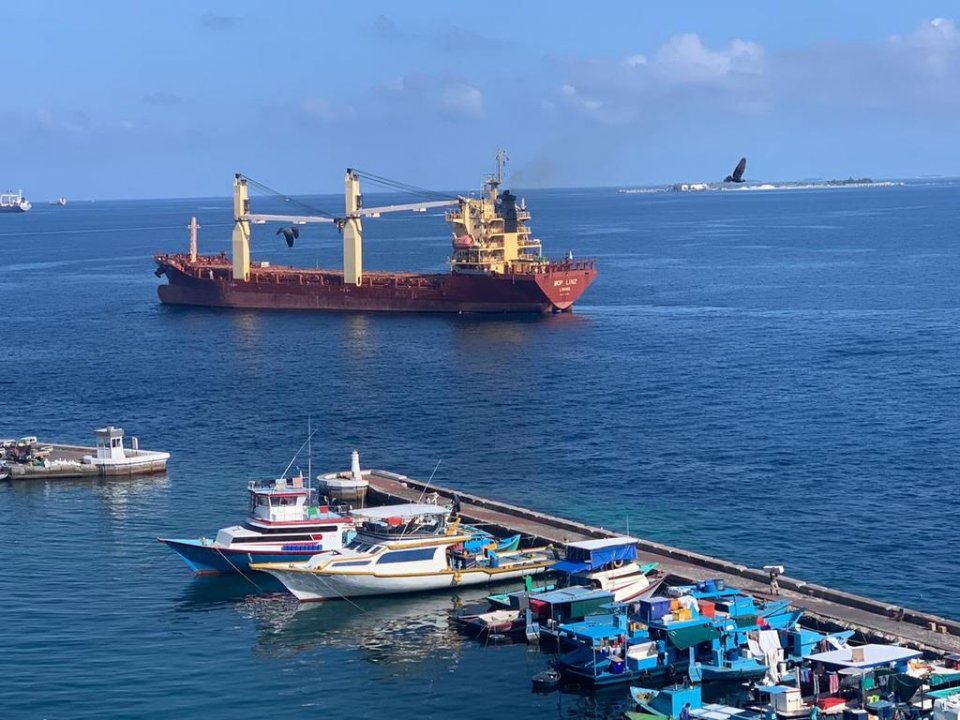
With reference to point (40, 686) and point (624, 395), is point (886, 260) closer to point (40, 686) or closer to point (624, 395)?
point (624, 395)

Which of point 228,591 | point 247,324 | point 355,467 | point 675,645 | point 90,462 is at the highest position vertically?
point 247,324

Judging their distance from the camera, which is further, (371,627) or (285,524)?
(285,524)

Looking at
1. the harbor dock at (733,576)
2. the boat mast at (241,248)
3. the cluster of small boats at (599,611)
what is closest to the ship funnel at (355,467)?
the harbor dock at (733,576)

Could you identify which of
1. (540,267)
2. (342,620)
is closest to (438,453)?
(342,620)

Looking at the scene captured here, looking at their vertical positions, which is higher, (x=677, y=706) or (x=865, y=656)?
(x=865, y=656)

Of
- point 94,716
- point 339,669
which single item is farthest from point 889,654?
point 94,716

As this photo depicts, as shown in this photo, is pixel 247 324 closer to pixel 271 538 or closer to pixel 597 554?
pixel 271 538

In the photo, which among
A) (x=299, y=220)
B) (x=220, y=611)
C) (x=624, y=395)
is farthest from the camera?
(x=299, y=220)
